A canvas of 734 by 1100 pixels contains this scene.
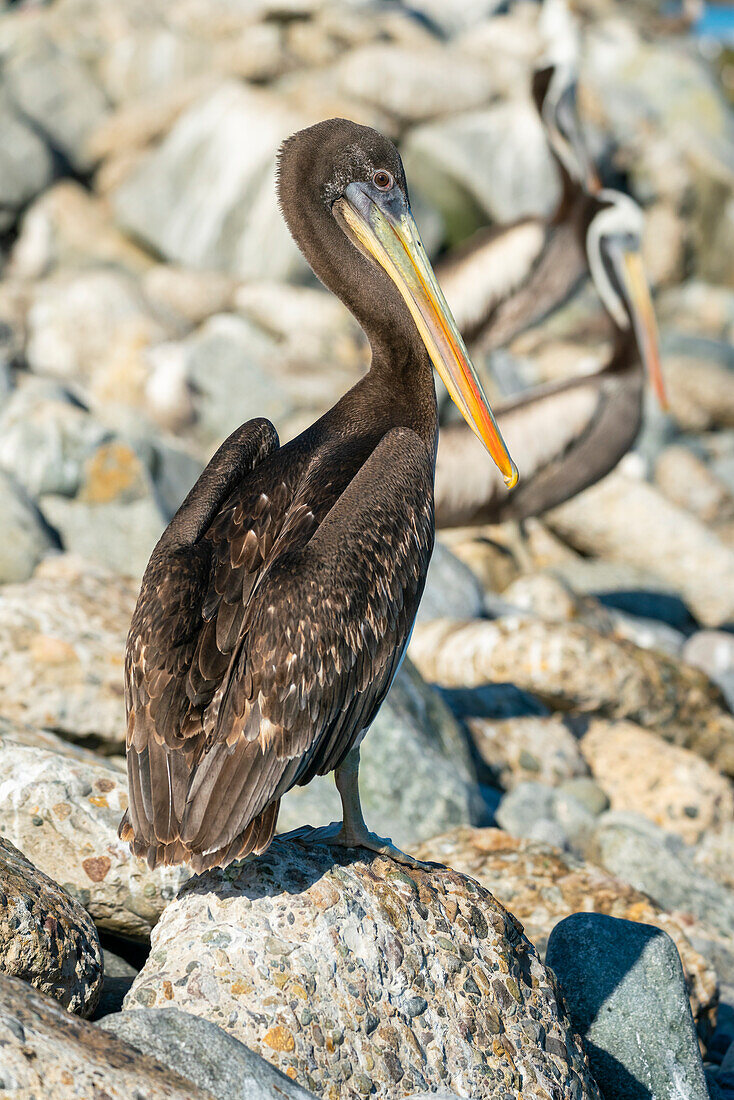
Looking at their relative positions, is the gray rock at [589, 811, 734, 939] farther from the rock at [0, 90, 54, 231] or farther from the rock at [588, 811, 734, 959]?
the rock at [0, 90, 54, 231]

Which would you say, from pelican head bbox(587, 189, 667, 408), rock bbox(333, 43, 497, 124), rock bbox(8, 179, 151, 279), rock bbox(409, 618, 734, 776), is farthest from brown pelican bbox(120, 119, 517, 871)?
rock bbox(333, 43, 497, 124)

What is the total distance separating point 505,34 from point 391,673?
23.6 meters

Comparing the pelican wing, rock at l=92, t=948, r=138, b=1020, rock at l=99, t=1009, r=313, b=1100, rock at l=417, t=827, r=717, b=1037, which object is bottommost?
rock at l=417, t=827, r=717, b=1037

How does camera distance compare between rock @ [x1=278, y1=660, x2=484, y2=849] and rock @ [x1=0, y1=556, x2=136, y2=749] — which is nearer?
rock @ [x1=0, y1=556, x2=136, y2=749]

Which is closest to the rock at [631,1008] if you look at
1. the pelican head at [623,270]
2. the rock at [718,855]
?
the rock at [718,855]

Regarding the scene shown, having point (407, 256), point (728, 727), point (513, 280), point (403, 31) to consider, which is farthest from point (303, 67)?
point (407, 256)

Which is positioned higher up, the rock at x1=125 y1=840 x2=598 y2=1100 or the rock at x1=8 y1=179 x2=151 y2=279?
the rock at x1=125 y1=840 x2=598 y2=1100

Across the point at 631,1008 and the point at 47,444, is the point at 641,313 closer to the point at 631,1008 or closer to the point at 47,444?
the point at 47,444

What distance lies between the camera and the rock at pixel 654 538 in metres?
11.1

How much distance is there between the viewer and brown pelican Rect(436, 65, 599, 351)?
1123 centimetres

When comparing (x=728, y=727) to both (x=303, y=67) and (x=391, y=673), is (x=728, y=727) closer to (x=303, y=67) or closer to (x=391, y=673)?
(x=391, y=673)

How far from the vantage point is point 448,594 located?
845 centimetres

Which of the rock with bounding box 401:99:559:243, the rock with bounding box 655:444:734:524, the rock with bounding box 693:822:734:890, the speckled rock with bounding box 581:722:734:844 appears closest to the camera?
the rock with bounding box 693:822:734:890

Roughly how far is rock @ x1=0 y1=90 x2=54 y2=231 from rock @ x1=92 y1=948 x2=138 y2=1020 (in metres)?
16.2
